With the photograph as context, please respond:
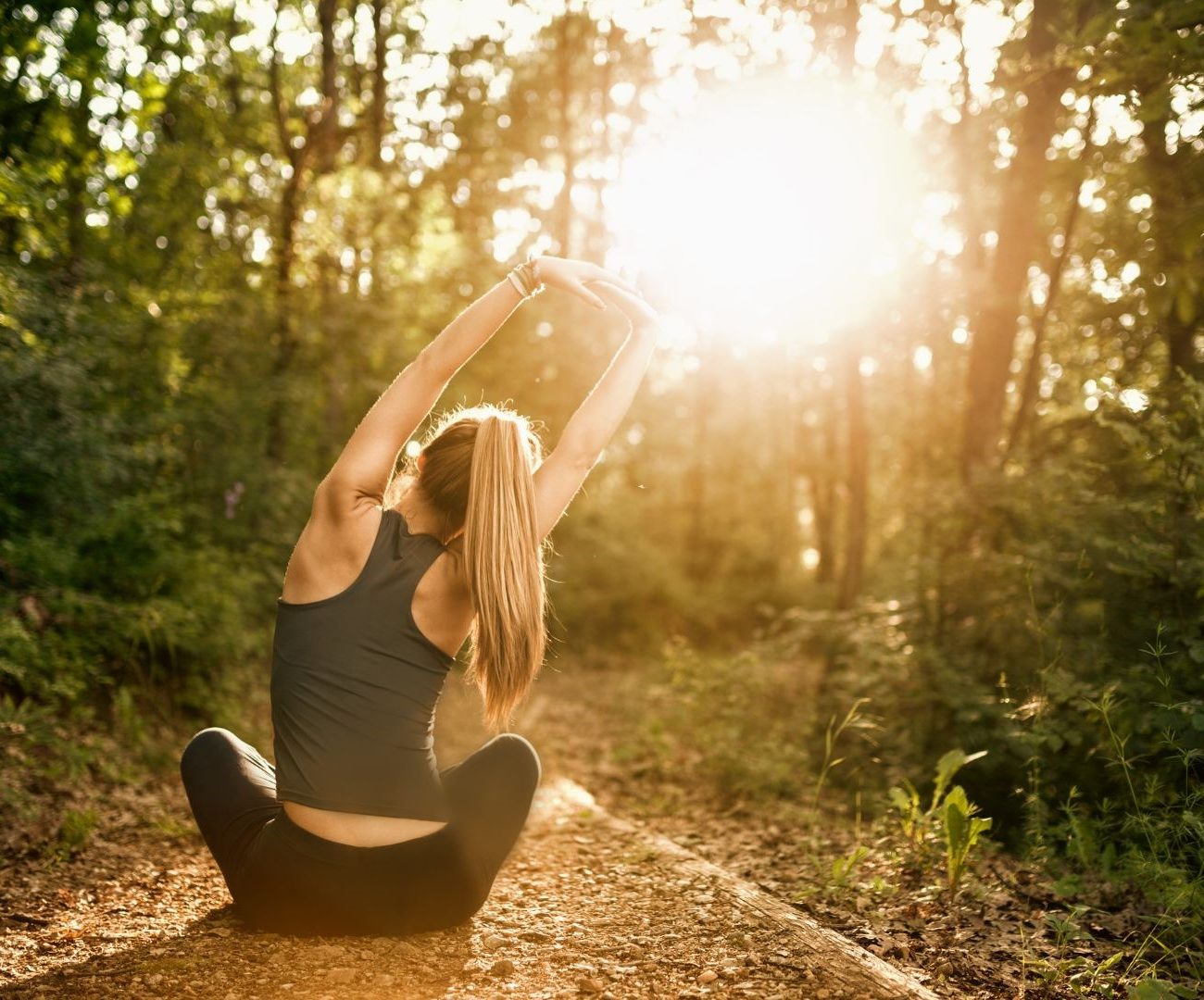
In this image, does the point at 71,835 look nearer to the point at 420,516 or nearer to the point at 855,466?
the point at 420,516

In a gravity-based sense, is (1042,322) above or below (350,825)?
above

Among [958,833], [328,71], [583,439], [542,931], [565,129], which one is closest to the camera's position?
[583,439]

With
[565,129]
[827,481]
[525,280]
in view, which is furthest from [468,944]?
[827,481]

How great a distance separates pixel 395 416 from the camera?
2996 mm

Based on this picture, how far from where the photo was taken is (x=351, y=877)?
318 cm

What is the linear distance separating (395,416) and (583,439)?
0.64m

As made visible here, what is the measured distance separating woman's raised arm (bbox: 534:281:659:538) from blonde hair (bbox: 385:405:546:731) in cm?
10

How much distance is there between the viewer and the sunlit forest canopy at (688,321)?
18.5ft

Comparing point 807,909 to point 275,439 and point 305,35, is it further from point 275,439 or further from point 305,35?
point 305,35

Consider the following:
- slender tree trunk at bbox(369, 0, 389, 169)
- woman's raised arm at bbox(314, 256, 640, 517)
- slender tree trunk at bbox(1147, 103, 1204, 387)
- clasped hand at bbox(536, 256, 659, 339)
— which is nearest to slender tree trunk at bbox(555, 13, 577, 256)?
slender tree trunk at bbox(369, 0, 389, 169)

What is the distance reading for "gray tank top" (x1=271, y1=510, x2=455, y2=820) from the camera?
3010 mm

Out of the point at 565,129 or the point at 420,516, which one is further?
the point at 565,129

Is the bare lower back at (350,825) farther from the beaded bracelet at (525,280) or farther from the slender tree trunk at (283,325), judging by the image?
the slender tree trunk at (283,325)

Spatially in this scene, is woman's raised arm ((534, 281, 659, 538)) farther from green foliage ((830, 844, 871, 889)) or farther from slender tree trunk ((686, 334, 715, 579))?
slender tree trunk ((686, 334, 715, 579))
